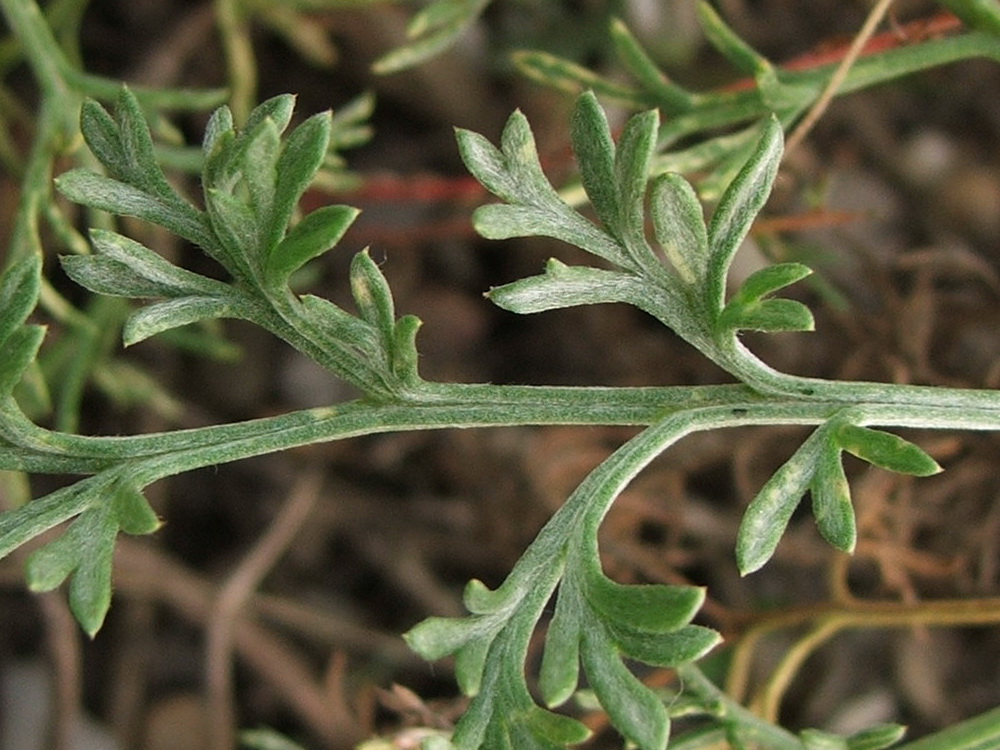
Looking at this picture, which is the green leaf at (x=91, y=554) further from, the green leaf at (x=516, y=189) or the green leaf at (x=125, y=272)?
the green leaf at (x=516, y=189)

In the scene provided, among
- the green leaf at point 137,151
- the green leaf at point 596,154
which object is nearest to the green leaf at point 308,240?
the green leaf at point 137,151

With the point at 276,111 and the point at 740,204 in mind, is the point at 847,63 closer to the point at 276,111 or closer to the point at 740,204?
the point at 740,204

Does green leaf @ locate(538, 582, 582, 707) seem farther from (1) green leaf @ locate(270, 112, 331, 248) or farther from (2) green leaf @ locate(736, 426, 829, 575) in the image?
(1) green leaf @ locate(270, 112, 331, 248)

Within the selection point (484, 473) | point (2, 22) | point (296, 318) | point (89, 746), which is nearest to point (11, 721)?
point (89, 746)

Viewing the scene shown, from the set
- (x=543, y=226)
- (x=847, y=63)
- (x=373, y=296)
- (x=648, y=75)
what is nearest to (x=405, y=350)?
(x=373, y=296)

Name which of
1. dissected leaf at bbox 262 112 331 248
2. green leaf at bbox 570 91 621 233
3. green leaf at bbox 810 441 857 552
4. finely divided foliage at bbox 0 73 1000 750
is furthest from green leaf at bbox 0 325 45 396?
green leaf at bbox 810 441 857 552

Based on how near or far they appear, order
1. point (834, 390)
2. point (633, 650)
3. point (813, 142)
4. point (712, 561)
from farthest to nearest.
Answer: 1. point (813, 142)
2. point (712, 561)
3. point (834, 390)
4. point (633, 650)

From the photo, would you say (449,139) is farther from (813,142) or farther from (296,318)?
(296,318)
